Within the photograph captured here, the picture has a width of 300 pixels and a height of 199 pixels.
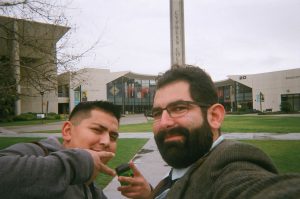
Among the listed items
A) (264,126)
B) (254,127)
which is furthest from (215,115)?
(264,126)

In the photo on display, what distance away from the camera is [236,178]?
1.21 meters

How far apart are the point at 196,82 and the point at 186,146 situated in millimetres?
462

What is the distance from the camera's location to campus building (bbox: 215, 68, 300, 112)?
231 feet

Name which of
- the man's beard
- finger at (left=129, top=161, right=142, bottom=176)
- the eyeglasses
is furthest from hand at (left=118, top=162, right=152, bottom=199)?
the eyeglasses

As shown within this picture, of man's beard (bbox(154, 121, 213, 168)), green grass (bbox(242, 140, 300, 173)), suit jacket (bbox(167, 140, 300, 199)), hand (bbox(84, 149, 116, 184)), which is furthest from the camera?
green grass (bbox(242, 140, 300, 173))

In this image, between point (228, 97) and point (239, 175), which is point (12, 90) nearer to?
point (239, 175)

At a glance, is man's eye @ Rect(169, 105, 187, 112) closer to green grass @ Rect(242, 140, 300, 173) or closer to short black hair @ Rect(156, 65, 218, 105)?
short black hair @ Rect(156, 65, 218, 105)

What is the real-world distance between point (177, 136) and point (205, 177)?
40 centimetres

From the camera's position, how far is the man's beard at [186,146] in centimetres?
173

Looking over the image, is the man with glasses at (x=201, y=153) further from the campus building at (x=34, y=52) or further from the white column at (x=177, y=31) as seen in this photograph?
the campus building at (x=34, y=52)

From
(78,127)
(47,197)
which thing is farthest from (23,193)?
(78,127)

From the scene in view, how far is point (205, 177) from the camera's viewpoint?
1.41m

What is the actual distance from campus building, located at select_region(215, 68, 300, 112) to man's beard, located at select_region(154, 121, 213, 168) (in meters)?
70.8

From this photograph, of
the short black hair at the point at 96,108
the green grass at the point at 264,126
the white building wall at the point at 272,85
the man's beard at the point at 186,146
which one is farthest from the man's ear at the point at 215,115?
the white building wall at the point at 272,85
